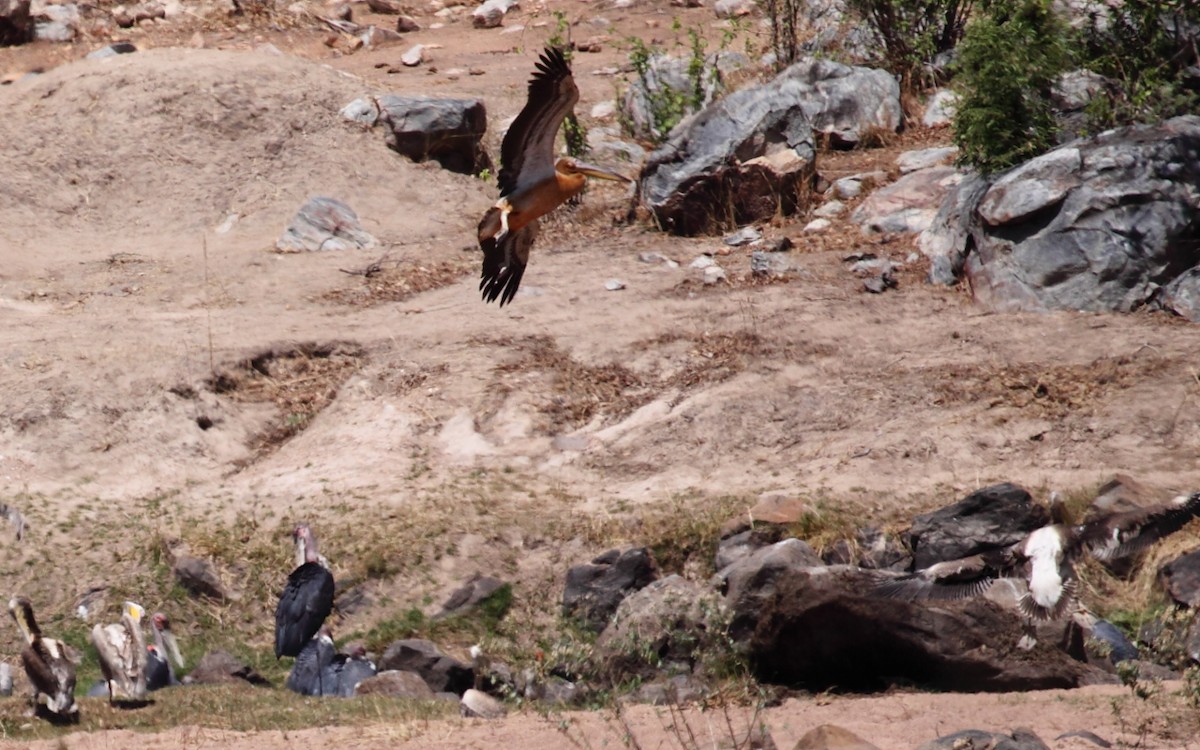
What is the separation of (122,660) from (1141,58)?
29.4 feet

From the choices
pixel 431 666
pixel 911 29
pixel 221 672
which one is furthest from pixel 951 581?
pixel 911 29

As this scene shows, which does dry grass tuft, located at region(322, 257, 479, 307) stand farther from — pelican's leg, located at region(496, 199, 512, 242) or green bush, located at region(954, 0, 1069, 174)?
Answer: pelican's leg, located at region(496, 199, 512, 242)

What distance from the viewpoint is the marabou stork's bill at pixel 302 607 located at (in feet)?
27.7

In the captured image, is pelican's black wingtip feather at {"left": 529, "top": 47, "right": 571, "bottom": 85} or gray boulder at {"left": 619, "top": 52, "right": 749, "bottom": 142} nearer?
pelican's black wingtip feather at {"left": 529, "top": 47, "right": 571, "bottom": 85}

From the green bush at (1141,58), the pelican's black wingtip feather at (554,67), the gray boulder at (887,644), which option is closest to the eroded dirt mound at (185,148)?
the green bush at (1141,58)

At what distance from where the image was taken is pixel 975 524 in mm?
8812

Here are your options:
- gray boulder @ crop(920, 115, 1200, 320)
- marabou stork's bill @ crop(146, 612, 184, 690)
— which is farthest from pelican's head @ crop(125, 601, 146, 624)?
gray boulder @ crop(920, 115, 1200, 320)

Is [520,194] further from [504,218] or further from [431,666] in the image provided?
[431,666]

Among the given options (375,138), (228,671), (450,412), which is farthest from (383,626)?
(375,138)

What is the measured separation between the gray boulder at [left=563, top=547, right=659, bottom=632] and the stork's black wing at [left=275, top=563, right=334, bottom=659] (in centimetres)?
130

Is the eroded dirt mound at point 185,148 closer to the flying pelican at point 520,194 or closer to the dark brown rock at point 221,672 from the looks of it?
the flying pelican at point 520,194

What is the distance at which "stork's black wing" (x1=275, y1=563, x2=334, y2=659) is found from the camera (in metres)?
8.43

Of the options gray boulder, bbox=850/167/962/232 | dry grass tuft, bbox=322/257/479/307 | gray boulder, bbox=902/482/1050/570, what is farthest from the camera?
gray boulder, bbox=850/167/962/232

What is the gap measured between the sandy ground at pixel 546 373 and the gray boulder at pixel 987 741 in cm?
98
